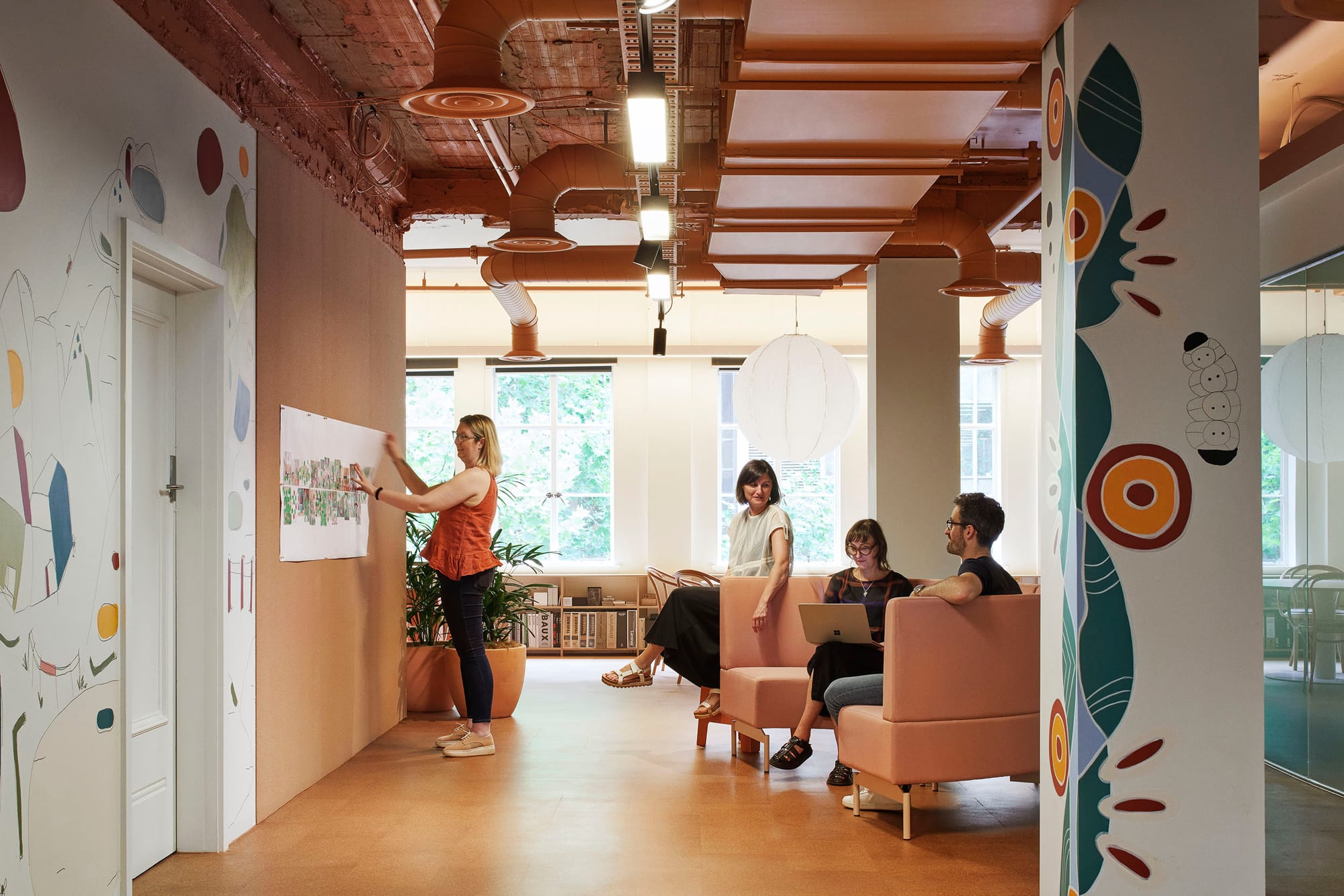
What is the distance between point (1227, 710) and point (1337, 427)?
206 centimetres

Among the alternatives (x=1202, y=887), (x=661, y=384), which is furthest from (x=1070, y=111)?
(x=661, y=384)

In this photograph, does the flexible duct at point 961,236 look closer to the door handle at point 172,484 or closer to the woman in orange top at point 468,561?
the woman in orange top at point 468,561

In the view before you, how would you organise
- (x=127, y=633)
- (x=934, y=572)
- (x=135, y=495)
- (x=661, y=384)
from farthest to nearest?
(x=661, y=384)
(x=934, y=572)
(x=135, y=495)
(x=127, y=633)

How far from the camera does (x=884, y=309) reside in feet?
24.8

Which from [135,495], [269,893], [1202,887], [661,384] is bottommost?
[269,893]

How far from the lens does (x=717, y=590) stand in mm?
6641

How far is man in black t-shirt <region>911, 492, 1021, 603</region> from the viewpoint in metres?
4.50

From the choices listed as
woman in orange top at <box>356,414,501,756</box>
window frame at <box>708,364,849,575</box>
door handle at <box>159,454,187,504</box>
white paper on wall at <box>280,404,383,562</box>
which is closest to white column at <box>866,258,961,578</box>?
woman in orange top at <box>356,414,501,756</box>

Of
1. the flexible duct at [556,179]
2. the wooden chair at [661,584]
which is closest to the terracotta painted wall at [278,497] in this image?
the flexible duct at [556,179]

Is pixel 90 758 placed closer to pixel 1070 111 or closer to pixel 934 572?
pixel 1070 111

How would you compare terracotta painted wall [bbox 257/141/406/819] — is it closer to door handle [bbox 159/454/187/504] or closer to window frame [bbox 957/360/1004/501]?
door handle [bbox 159/454/187/504]

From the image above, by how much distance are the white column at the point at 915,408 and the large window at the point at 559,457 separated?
411cm

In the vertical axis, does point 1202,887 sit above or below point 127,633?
below

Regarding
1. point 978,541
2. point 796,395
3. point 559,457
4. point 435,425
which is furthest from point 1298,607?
point 435,425
